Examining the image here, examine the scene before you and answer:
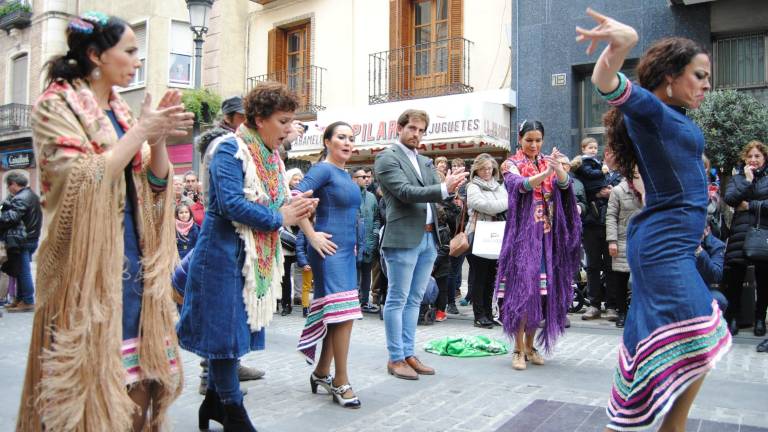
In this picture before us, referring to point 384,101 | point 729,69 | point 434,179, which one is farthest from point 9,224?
point 729,69

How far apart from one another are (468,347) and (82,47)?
14.5 feet

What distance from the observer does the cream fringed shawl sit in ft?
7.75

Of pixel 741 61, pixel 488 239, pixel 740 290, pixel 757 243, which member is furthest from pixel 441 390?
pixel 741 61

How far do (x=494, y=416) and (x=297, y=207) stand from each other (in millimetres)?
1777

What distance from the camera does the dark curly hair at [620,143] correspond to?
9.50 ft

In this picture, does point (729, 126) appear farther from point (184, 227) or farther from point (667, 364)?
point (184, 227)

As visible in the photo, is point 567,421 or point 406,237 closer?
point 567,421

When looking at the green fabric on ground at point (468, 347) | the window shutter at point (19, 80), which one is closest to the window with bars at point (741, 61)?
the green fabric on ground at point (468, 347)

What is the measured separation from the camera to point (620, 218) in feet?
25.5

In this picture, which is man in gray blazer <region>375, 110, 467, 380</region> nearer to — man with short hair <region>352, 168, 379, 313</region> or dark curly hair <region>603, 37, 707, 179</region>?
dark curly hair <region>603, 37, 707, 179</region>

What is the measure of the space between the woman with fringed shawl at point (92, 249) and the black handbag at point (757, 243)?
241 inches

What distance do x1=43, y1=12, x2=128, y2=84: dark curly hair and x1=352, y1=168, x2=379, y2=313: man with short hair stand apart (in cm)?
628

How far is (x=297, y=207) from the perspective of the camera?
3.42 m

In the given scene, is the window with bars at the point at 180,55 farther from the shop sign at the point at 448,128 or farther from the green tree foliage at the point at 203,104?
the shop sign at the point at 448,128
